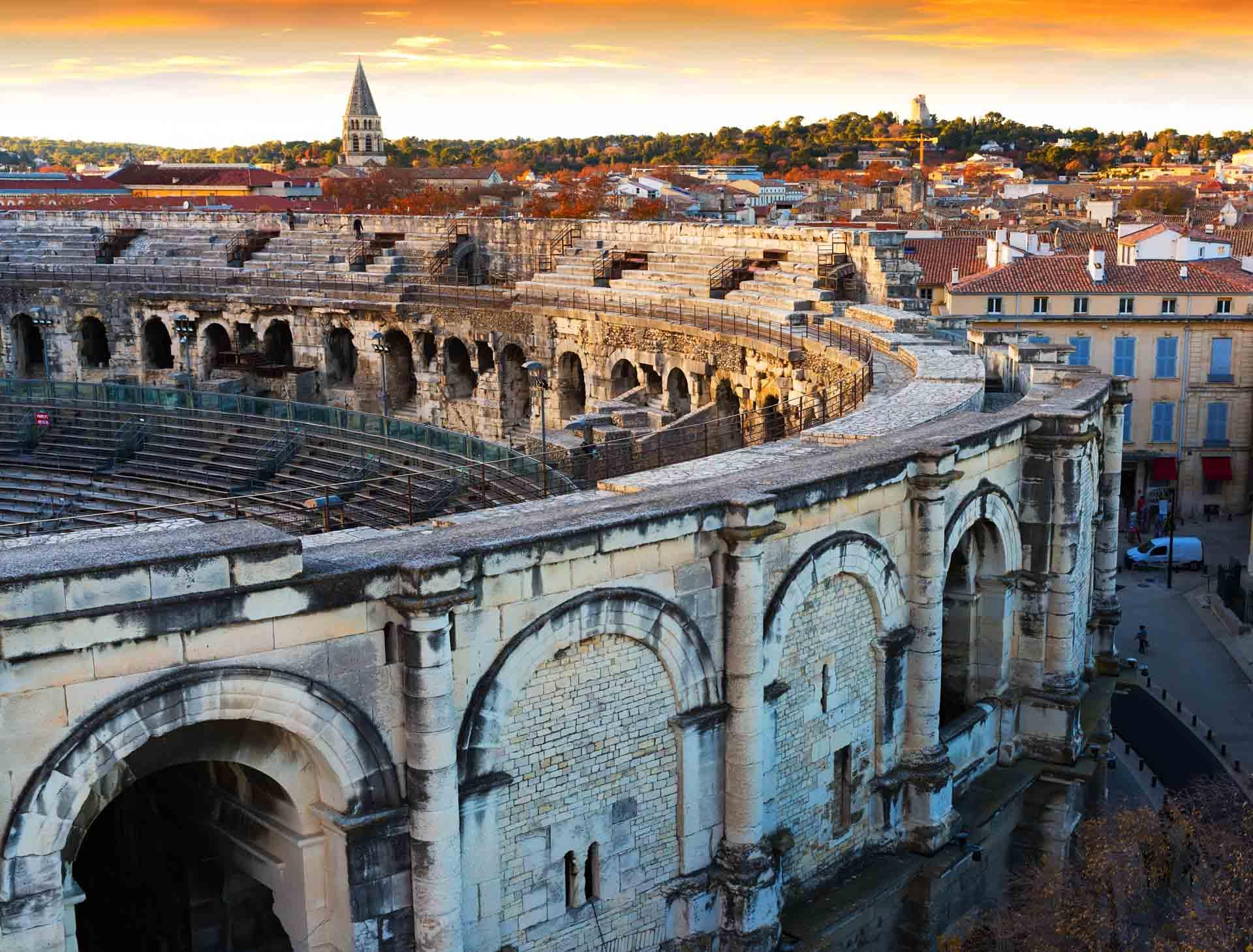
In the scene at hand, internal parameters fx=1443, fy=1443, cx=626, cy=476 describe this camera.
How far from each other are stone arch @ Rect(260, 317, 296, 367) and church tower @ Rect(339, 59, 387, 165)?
412 feet

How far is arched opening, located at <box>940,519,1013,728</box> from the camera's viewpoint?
79.2ft

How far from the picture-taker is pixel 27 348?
6103 cm

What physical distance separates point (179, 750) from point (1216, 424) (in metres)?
47.4

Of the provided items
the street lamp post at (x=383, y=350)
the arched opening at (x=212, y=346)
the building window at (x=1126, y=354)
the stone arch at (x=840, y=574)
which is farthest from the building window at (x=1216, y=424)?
the arched opening at (x=212, y=346)

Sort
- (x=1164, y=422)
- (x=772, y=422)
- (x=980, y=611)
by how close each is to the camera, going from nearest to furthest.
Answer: (x=980, y=611), (x=772, y=422), (x=1164, y=422)

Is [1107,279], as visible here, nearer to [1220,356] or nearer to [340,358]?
[1220,356]

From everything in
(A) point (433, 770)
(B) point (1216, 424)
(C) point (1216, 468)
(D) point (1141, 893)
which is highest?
(A) point (433, 770)

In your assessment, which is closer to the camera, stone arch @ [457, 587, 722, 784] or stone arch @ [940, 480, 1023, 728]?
stone arch @ [457, 587, 722, 784]

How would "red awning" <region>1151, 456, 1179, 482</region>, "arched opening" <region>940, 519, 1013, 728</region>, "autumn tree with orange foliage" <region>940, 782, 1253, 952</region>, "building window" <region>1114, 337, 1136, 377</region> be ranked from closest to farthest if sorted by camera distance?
"autumn tree with orange foliage" <region>940, 782, 1253, 952</region>, "arched opening" <region>940, 519, 1013, 728</region>, "red awning" <region>1151, 456, 1179, 482</region>, "building window" <region>1114, 337, 1136, 377</region>

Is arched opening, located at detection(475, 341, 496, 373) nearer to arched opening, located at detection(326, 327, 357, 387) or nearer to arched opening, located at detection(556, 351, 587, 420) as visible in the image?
arched opening, located at detection(556, 351, 587, 420)

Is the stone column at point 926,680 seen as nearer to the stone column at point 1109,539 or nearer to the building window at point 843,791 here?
the building window at point 843,791

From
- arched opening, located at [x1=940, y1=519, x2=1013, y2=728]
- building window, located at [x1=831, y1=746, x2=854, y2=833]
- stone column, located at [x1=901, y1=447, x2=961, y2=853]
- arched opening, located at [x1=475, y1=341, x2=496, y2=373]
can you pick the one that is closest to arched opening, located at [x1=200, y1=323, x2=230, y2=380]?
arched opening, located at [x1=475, y1=341, x2=496, y2=373]

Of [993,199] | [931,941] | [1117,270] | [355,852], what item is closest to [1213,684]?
[931,941]

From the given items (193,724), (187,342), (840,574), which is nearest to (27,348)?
(187,342)
